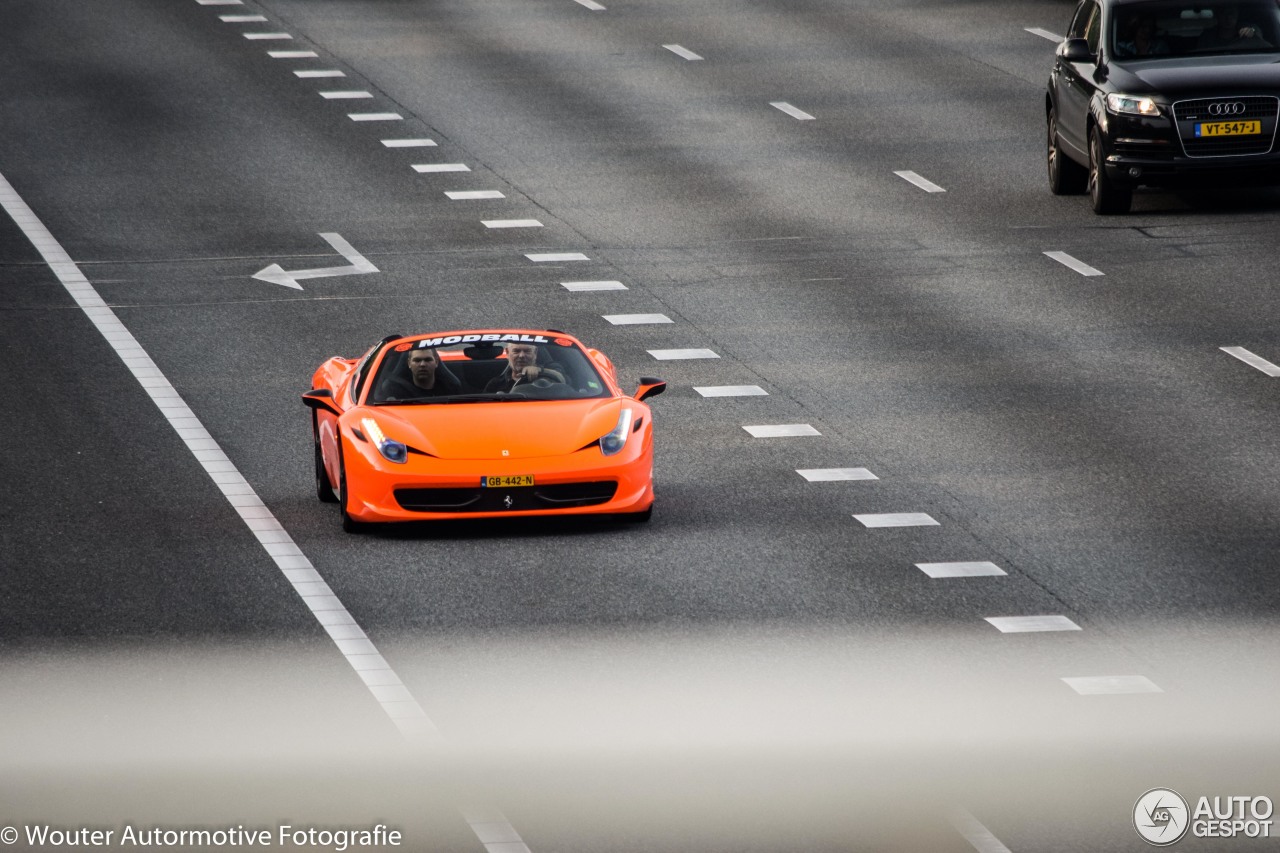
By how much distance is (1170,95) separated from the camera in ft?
85.8

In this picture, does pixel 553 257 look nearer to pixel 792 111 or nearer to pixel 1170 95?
pixel 1170 95

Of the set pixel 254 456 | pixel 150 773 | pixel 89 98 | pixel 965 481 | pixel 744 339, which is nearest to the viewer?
pixel 150 773

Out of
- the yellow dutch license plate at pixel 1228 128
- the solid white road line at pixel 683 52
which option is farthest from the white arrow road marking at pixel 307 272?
the solid white road line at pixel 683 52

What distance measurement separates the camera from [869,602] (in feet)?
Result: 46.1

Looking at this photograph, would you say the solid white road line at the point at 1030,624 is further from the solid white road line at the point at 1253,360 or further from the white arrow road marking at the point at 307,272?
the white arrow road marking at the point at 307,272

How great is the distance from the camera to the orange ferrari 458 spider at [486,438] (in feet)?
51.2

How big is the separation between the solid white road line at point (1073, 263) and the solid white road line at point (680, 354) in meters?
4.86

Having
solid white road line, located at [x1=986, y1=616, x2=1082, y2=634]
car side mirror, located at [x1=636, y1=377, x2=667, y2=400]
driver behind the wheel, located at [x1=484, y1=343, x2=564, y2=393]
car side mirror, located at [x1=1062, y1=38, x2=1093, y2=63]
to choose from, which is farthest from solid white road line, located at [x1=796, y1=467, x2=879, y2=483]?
car side mirror, located at [x1=1062, y1=38, x2=1093, y2=63]

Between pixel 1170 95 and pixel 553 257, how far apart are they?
6.54 metres

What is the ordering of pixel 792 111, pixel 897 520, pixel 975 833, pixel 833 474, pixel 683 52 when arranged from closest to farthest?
pixel 975 833 < pixel 897 520 < pixel 833 474 < pixel 792 111 < pixel 683 52

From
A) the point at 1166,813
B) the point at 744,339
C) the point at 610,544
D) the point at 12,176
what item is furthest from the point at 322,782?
the point at 12,176

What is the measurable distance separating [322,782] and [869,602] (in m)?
4.20

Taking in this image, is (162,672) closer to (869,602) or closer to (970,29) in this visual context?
(869,602)

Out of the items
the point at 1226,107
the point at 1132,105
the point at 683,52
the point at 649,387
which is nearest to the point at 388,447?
the point at 649,387
